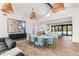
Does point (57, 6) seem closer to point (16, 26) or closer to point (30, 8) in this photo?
point (30, 8)

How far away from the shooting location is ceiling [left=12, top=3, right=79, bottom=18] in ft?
5.31

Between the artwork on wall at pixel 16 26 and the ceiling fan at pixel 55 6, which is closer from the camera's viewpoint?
the ceiling fan at pixel 55 6

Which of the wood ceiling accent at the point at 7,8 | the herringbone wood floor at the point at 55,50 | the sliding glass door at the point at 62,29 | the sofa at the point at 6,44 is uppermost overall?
the wood ceiling accent at the point at 7,8

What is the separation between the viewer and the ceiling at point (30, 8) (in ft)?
5.31

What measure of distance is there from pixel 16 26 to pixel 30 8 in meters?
0.47

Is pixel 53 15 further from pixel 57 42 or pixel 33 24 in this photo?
pixel 57 42

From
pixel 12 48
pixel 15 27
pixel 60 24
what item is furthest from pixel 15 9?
pixel 60 24

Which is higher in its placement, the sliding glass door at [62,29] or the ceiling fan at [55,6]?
the ceiling fan at [55,6]

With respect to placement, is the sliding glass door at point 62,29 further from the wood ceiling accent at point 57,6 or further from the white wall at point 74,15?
the wood ceiling accent at point 57,6

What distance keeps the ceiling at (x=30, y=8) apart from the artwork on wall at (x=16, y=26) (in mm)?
159

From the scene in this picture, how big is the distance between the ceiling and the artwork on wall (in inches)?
6.2

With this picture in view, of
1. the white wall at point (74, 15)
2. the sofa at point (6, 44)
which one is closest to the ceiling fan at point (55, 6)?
the white wall at point (74, 15)

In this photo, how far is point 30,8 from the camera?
67.6 inches

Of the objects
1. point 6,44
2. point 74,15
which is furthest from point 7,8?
point 74,15
